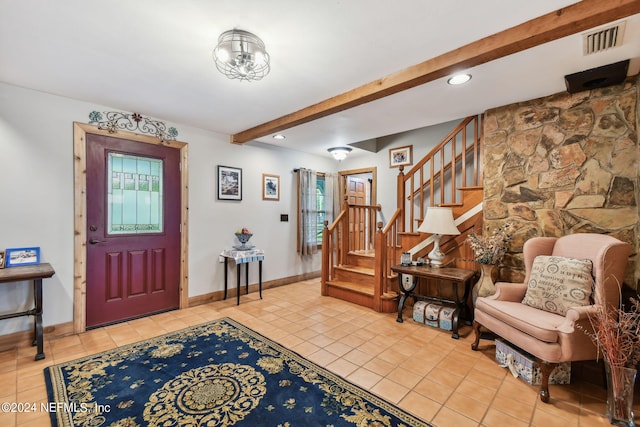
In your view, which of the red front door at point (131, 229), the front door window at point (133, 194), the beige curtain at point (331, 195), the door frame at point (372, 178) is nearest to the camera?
the red front door at point (131, 229)

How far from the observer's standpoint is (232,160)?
167 inches

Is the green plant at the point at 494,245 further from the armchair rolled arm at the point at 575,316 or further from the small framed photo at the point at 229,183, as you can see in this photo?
the small framed photo at the point at 229,183

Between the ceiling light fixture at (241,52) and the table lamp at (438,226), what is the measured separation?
7.79ft

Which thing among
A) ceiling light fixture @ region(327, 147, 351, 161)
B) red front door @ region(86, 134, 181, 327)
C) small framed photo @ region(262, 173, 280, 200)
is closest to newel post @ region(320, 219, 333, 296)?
small framed photo @ region(262, 173, 280, 200)

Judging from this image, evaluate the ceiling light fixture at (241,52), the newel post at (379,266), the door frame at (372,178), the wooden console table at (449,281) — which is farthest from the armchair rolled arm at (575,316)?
the door frame at (372,178)

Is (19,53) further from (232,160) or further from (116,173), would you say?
(232,160)

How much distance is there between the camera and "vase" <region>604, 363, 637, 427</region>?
5.58 ft

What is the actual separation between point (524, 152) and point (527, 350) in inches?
75.2

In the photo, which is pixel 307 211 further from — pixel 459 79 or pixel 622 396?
pixel 622 396

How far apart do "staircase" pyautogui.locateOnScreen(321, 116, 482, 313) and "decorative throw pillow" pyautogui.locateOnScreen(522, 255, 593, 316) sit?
965mm

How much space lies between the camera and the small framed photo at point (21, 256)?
2583 millimetres

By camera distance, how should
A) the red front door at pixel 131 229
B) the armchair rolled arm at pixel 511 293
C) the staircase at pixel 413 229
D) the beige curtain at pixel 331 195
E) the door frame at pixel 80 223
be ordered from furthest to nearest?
1. the beige curtain at pixel 331 195
2. the staircase at pixel 413 229
3. the red front door at pixel 131 229
4. the door frame at pixel 80 223
5. the armchair rolled arm at pixel 511 293

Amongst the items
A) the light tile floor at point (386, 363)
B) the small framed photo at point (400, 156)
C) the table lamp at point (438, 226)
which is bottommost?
the light tile floor at point (386, 363)

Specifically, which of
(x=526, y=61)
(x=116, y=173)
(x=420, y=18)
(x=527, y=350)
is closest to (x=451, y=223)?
(x=527, y=350)
